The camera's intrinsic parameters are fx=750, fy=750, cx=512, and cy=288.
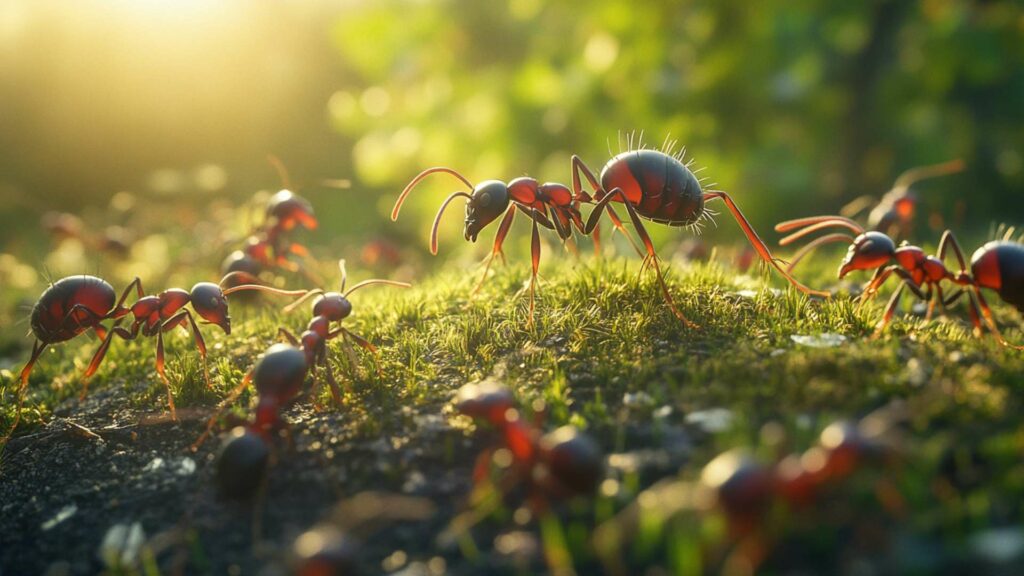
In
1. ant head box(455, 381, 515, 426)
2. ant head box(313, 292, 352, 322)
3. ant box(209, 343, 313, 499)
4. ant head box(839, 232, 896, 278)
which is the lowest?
ant head box(839, 232, 896, 278)

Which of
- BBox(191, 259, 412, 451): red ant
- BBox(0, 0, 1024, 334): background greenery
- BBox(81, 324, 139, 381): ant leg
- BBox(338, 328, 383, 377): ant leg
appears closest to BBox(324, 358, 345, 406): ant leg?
BBox(191, 259, 412, 451): red ant

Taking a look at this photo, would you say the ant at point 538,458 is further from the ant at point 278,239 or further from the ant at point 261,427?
the ant at point 278,239

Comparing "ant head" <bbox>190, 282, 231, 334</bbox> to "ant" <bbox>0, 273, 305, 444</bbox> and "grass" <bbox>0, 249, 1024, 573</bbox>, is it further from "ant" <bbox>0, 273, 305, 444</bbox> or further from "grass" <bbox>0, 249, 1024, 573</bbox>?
"grass" <bbox>0, 249, 1024, 573</bbox>

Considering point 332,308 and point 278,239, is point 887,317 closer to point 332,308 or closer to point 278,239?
point 332,308

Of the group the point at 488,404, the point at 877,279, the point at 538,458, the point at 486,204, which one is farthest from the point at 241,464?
the point at 877,279

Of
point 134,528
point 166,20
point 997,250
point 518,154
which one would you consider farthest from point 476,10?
point 134,528
